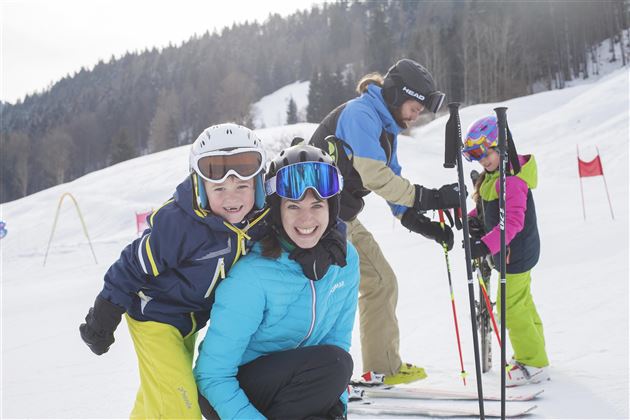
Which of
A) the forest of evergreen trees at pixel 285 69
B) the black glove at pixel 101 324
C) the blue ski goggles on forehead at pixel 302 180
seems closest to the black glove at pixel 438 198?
the blue ski goggles on forehead at pixel 302 180

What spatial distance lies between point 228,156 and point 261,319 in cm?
83

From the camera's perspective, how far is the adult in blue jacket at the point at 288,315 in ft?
7.04

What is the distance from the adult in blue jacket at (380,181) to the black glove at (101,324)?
5.57 ft

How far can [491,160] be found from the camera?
3.64 m

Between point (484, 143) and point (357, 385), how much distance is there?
194 centimetres

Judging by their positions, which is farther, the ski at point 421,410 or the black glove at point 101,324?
the ski at point 421,410

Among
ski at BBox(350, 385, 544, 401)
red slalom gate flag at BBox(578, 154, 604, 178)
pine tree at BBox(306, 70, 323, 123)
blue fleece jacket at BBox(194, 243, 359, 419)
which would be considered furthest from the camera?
pine tree at BBox(306, 70, 323, 123)

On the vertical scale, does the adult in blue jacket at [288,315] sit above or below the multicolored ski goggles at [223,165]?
below

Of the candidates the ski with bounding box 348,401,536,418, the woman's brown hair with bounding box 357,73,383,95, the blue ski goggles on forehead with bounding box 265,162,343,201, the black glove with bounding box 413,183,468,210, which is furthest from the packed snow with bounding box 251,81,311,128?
the blue ski goggles on forehead with bounding box 265,162,343,201

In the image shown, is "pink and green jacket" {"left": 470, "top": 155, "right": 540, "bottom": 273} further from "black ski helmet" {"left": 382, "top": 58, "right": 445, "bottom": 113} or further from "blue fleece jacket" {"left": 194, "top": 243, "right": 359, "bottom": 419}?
"blue fleece jacket" {"left": 194, "top": 243, "right": 359, "bottom": 419}

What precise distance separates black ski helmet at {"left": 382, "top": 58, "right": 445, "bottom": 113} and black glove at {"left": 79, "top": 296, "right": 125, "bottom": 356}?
2.34m

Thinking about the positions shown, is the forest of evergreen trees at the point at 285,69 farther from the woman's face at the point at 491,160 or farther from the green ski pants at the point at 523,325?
the green ski pants at the point at 523,325

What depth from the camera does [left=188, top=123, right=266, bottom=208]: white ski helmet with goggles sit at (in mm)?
2486

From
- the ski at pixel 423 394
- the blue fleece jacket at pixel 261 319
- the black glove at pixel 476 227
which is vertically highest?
the black glove at pixel 476 227
